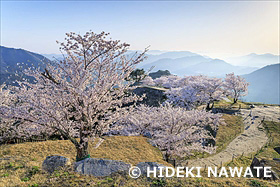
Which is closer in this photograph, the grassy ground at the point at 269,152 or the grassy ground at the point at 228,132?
the grassy ground at the point at 269,152

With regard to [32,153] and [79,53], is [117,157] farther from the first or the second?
[79,53]

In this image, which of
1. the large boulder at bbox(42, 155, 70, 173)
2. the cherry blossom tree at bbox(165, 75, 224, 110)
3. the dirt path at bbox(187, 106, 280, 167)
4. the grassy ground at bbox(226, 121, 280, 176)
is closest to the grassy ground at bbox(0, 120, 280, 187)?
the large boulder at bbox(42, 155, 70, 173)

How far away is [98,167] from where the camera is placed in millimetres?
8914

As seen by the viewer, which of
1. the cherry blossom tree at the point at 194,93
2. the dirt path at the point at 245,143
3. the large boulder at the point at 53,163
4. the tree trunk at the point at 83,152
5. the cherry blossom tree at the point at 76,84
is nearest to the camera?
the cherry blossom tree at the point at 76,84

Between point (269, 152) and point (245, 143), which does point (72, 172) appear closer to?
point (269, 152)

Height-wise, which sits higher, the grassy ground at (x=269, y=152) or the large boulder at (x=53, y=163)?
the large boulder at (x=53, y=163)

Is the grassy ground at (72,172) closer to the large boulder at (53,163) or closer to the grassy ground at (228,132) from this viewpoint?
the large boulder at (53,163)

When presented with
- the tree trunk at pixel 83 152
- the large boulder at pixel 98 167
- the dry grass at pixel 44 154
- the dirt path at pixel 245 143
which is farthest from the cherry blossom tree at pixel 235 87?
the tree trunk at pixel 83 152

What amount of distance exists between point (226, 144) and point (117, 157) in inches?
746

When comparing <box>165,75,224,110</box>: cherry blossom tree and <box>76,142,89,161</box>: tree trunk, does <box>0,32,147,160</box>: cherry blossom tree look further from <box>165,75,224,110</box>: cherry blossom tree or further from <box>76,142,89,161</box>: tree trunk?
<box>165,75,224,110</box>: cherry blossom tree

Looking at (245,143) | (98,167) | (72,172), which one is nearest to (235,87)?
(245,143)

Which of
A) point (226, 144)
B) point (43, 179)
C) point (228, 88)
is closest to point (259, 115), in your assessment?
point (228, 88)

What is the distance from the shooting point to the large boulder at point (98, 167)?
339 inches

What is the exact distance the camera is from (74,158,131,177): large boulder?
8.60 metres
